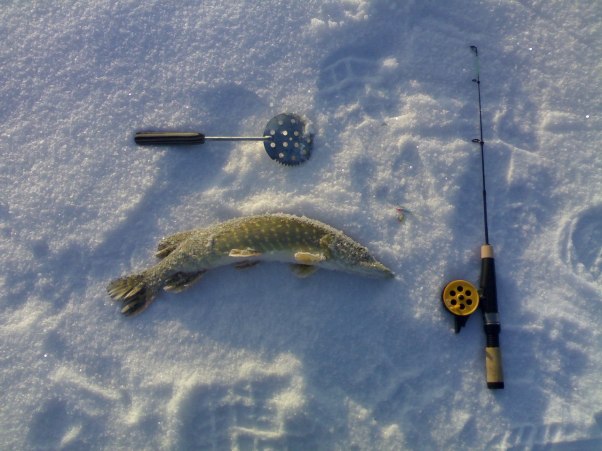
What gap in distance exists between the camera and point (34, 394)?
12.3 ft

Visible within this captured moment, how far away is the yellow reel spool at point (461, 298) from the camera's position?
12.0 ft

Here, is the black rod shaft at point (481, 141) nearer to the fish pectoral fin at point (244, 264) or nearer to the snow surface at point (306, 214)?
the snow surface at point (306, 214)

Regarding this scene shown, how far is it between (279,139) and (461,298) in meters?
1.93

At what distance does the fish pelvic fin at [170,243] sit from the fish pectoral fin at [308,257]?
920 millimetres

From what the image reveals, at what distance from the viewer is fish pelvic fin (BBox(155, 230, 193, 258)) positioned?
12.5 ft

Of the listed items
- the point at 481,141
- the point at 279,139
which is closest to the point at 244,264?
the point at 279,139

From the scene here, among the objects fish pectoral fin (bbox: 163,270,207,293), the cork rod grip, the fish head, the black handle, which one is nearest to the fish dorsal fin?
fish pectoral fin (bbox: 163,270,207,293)

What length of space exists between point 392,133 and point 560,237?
1597 millimetres

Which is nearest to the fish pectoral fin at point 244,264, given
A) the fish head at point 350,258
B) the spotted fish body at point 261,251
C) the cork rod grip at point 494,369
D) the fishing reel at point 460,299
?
the spotted fish body at point 261,251

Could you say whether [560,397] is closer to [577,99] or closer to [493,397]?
[493,397]

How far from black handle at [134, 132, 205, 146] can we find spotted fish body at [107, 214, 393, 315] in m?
0.75

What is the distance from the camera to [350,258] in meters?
3.64

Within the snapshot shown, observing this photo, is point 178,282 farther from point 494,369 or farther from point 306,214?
point 494,369

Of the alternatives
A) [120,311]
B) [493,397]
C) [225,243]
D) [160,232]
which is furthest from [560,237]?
[120,311]
